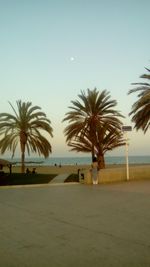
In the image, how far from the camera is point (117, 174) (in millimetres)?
21094

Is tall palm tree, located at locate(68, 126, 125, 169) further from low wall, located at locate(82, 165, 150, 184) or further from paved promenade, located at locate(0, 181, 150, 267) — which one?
paved promenade, located at locate(0, 181, 150, 267)

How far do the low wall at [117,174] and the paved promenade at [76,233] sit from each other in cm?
672

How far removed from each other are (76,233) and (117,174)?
44.7 feet

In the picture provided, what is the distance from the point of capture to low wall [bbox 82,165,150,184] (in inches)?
790

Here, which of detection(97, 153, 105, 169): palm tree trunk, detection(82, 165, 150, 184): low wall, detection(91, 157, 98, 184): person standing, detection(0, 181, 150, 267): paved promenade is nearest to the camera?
detection(0, 181, 150, 267): paved promenade

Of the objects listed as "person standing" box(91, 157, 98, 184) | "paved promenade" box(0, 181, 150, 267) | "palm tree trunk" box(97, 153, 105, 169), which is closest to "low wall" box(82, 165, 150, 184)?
"person standing" box(91, 157, 98, 184)

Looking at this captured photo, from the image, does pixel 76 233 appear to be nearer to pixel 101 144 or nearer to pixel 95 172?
pixel 95 172

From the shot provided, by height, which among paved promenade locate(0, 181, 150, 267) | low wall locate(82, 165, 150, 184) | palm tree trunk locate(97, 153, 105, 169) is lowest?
paved promenade locate(0, 181, 150, 267)

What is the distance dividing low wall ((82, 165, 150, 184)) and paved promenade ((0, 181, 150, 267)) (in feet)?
22.0

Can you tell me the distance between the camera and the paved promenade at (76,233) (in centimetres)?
572

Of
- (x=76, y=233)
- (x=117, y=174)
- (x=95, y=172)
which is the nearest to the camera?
(x=76, y=233)

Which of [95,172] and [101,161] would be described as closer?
[95,172]

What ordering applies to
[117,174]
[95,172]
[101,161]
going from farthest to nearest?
[101,161] < [117,174] < [95,172]

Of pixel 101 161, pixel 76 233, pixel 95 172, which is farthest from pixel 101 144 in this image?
pixel 76 233
